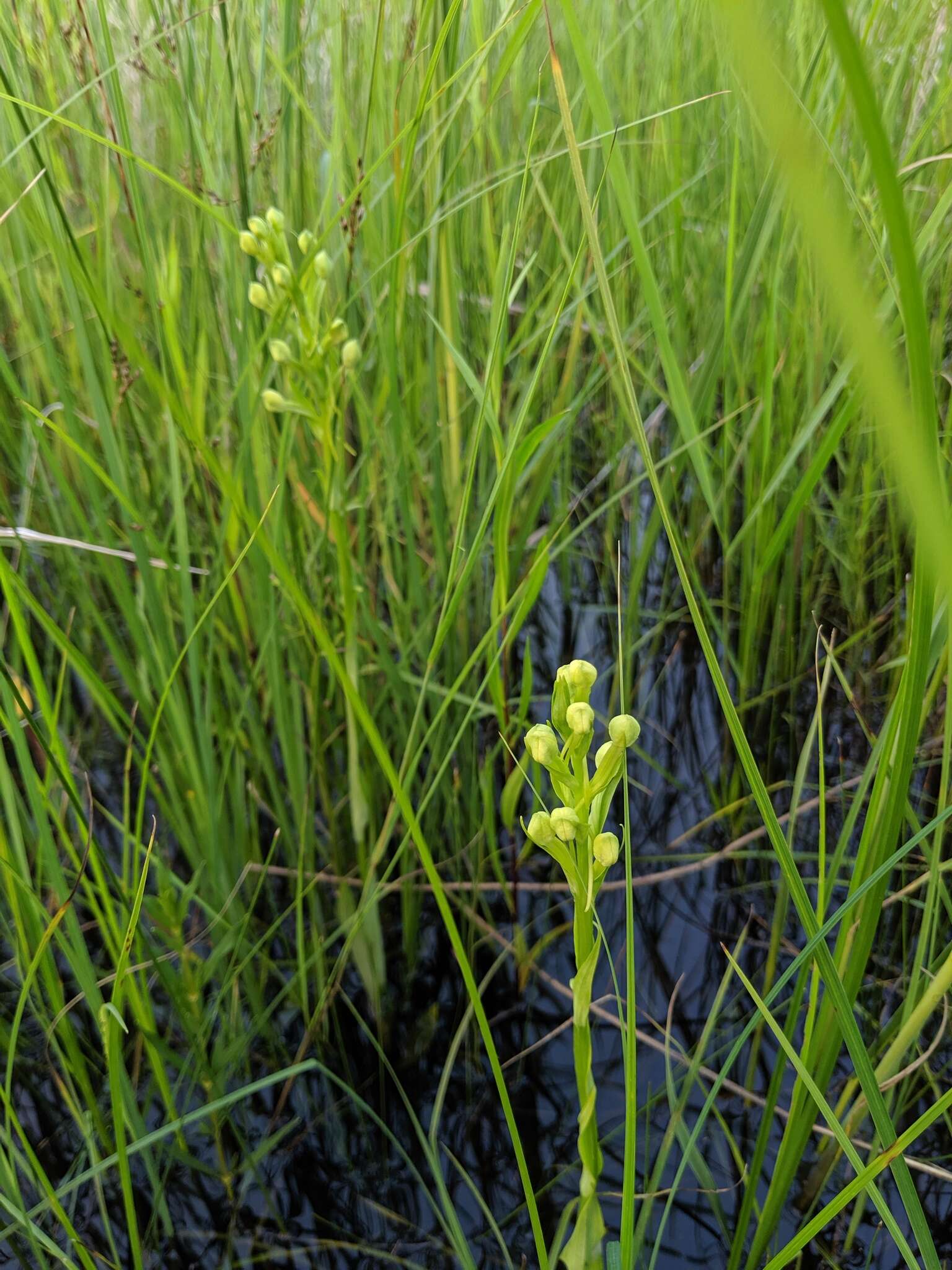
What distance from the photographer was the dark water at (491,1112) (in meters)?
0.76

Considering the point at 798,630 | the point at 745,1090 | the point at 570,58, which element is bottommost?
the point at 745,1090

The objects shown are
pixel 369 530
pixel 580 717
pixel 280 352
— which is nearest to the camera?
pixel 580 717

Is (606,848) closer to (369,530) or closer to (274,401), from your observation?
(274,401)

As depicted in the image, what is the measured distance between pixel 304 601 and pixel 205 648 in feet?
1.22

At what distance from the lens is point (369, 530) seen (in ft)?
4.18

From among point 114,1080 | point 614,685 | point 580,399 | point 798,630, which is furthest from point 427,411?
point 114,1080

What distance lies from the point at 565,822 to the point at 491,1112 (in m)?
0.58

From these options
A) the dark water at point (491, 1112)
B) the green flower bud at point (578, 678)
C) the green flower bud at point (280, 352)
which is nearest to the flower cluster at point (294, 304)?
the green flower bud at point (280, 352)

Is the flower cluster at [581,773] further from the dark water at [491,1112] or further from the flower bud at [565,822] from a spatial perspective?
the dark water at [491,1112]

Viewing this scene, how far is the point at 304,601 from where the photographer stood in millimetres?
718

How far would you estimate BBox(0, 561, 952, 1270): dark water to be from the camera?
0.76m

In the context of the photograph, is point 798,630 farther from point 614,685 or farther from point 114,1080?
point 114,1080

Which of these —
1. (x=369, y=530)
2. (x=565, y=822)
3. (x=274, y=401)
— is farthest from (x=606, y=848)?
(x=369, y=530)

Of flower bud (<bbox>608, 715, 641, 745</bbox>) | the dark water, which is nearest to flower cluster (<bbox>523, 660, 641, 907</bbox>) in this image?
flower bud (<bbox>608, 715, 641, 745</bbox>)
